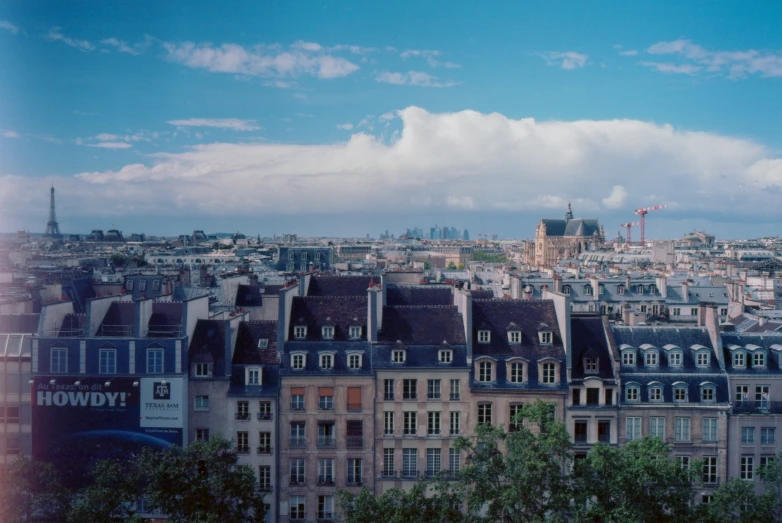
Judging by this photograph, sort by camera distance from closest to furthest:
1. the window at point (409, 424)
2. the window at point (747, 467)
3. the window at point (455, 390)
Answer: the window at point (747, 467), the window at point (409, 424), the window at point (455, 390)

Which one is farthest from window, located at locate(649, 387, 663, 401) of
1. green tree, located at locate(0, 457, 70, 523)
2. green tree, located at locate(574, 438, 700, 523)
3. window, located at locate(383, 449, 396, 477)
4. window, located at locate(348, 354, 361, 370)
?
green tree, located at locate(0, 457, 70, 523)

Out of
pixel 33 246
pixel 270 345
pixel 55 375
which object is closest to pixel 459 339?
pixel 270 345

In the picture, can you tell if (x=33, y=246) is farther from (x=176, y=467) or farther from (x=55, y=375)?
(x=176, y=467)

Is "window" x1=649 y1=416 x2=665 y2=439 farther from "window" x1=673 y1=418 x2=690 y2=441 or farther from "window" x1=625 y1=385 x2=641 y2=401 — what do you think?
"window" x1=625 y1=385 x2=641 y2=401

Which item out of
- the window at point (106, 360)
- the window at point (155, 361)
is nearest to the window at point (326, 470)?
the window at point (155, 361)

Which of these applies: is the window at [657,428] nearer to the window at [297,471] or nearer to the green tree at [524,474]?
the green tree at [524,474]
